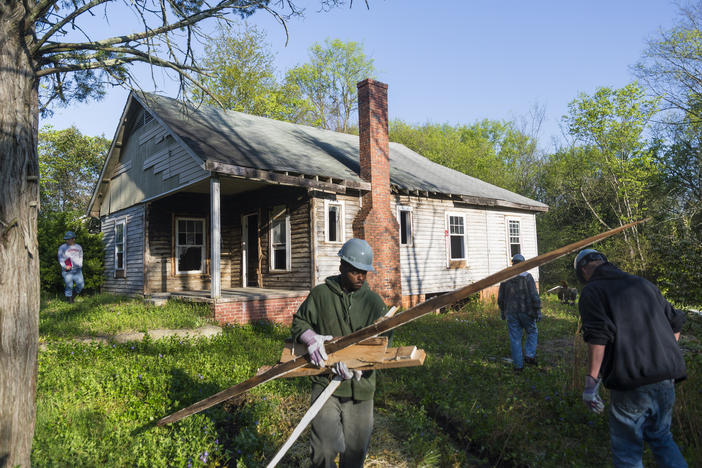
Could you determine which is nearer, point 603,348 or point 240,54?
point 603,348

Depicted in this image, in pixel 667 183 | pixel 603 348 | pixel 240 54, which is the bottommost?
pixel 603 348

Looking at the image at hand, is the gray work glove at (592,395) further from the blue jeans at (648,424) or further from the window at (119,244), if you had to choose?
the window at (119,244)

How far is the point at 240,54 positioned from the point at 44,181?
50.0 feet

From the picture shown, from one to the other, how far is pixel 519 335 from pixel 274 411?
4.23 m

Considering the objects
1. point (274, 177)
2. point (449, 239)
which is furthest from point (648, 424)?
point (449, 239)

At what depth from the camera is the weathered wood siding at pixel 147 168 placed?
39.7 feet

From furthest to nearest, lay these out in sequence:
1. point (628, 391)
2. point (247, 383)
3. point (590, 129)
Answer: point (590, 129) < point (628, 391) < point (247, 383)

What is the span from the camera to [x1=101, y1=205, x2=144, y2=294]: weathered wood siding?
14.1 m

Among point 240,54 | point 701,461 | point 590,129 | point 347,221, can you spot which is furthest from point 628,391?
point 240,54

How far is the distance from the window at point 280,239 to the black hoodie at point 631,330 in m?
10.2

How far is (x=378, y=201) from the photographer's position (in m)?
13.1

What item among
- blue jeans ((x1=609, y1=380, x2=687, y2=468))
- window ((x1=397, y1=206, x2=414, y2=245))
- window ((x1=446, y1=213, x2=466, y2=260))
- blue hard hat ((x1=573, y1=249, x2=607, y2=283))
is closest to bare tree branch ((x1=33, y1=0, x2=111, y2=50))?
blue hard hat ((x1=573, y1=249, x2=607, y2=283))

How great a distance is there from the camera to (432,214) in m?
15.4

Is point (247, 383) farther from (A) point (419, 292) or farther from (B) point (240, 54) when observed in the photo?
(B) point (240, 54)
